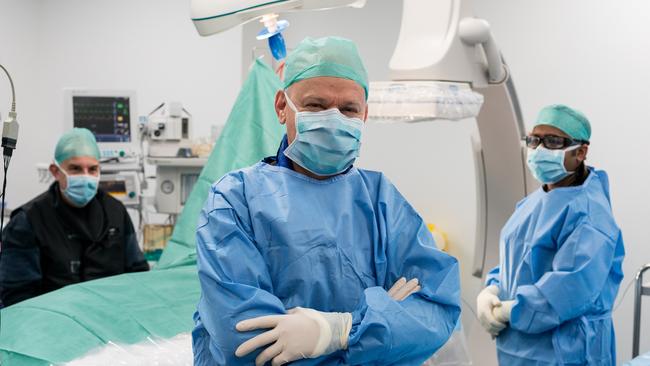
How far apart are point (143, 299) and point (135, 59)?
4.04 m

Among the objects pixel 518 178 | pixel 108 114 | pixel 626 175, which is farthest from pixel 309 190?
pixel 108 114

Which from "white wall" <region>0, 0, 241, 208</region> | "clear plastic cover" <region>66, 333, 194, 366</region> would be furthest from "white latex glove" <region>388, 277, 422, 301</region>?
"white wall" <region>0, 0, 241, 208</region>

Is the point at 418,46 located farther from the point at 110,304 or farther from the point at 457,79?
the point at 110,304

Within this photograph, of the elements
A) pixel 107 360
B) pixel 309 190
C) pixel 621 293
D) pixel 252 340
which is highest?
pixel 309 190

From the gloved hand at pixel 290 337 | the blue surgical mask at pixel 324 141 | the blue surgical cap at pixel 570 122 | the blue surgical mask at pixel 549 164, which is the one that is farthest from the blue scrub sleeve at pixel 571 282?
the gloved hand at pixel 290 337

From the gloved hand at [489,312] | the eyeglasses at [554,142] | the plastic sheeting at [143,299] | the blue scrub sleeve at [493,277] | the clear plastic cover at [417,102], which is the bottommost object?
the gloved hand at [489,312]

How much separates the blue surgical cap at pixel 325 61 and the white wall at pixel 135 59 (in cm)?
468

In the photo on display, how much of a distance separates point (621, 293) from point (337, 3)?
252cm

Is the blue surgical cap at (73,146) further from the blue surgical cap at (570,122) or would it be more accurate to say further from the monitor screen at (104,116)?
the blue surgical cap at (570,122)

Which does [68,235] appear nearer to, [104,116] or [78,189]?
[78,189]

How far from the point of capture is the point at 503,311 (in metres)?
2.73

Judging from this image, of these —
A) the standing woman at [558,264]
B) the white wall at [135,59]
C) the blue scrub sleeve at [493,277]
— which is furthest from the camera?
the white wall at [135,59]

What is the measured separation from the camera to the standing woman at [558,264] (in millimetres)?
2533

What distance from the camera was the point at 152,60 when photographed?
19.9ft
